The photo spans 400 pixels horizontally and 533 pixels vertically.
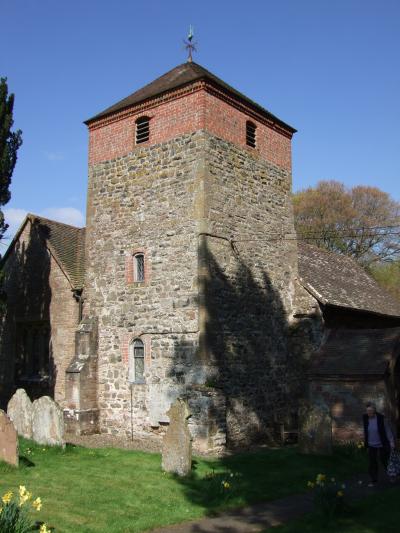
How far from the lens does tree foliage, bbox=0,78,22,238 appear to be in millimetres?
18219

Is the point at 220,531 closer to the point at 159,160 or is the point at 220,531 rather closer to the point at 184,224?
the point at 184,224

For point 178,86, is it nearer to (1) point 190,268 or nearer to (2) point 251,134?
(2) point 251,134

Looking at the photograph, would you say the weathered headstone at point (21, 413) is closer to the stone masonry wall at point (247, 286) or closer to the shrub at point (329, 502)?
the stone masonry wall at point (247, 286)

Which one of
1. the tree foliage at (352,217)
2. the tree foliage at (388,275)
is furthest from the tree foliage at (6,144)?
the tree foliage at (388,275)

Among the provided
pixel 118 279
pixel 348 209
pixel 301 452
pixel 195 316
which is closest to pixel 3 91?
pixel 118 279

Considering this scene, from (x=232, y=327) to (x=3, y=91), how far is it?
34.4 feet

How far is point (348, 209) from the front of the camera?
42.4 meters

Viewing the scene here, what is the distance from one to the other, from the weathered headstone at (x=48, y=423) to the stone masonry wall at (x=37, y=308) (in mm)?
5393

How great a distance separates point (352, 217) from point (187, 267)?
2792 centimetres

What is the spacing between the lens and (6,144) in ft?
60.2

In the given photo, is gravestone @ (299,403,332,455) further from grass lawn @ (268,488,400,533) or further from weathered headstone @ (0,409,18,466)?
weathered headstone @ (0,409,18,466)

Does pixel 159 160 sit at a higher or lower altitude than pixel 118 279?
higher

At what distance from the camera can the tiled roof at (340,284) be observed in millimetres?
20981

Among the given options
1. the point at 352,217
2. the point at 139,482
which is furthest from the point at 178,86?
the point at 352,217
